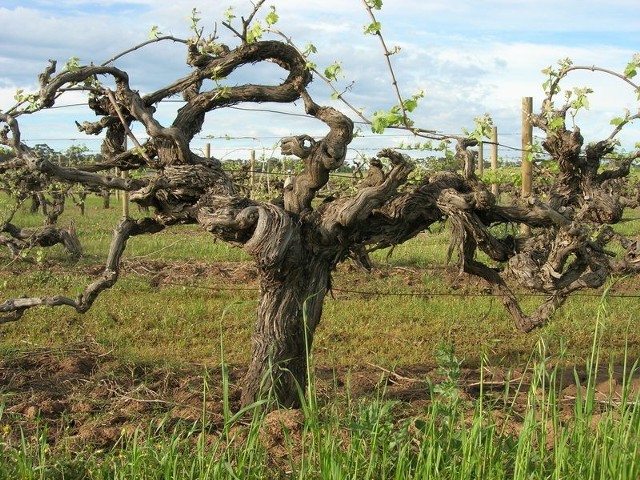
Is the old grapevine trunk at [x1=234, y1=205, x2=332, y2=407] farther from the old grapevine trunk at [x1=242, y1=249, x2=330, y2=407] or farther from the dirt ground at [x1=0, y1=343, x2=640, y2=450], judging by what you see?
the dirt ground at [x1=0, y1=343, x2=640, y2=450]

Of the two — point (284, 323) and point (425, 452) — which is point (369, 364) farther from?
point (425, 452)

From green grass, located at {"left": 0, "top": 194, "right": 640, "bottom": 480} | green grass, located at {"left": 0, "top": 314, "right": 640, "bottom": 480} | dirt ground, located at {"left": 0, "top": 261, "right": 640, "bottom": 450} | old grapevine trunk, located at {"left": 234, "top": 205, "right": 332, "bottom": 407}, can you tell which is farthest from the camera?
old grapevine trunk, located at {"left": 234, "top": 205, "right": 332, "bottom": 407}

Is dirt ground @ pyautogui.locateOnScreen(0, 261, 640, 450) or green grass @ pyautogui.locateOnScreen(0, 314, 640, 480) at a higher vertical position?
green grass @ pyautogui.locateOnScreen(0, 314, 640, 480)

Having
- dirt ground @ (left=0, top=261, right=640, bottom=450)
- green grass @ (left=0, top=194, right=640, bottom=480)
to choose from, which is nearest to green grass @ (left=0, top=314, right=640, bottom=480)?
green grass @ (left=0, top=194, right=640, bottom=480)

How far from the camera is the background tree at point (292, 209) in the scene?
224 inches

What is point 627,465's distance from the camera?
12.7 feet

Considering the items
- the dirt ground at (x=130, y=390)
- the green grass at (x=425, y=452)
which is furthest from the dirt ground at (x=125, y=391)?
the green grass at (x=425, y=452)

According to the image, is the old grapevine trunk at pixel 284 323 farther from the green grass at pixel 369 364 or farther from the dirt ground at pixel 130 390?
the dirt ground at pixel 130 390

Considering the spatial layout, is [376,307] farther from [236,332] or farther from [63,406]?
[63,406]

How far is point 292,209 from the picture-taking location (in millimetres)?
6059

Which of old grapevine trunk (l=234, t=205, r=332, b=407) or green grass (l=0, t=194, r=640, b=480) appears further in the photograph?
old grapevine trunk (l=234, t=205, r=332, b=407)

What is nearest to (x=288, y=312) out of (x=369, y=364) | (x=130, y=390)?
(x=130, y=390)

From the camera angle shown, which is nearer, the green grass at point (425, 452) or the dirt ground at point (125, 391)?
the green grass at point (425, 452)

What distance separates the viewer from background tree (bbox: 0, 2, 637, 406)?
569cm
